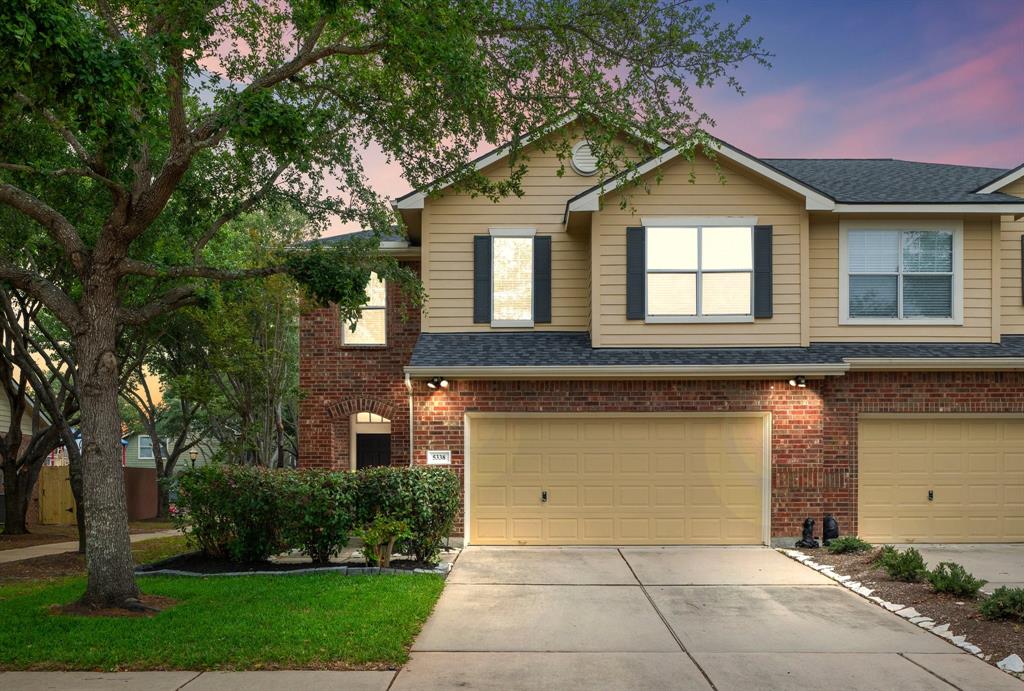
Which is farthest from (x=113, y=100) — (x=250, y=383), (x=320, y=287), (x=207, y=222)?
(x=250, y=383)

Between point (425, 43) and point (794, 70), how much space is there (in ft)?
27.3

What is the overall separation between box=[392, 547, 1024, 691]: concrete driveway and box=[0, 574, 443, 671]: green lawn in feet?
1.32

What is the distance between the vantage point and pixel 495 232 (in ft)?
51.0

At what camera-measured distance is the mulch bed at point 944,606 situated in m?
7.72

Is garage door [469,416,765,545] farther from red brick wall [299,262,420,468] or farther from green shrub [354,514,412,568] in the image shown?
green shrub [354,514,412,568]

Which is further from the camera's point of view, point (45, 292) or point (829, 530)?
point (829, 530)

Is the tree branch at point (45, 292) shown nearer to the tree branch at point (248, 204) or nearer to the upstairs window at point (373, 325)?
the tree branch at point (248, 204)

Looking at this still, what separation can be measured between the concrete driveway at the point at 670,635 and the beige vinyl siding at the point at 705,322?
13.3 ft

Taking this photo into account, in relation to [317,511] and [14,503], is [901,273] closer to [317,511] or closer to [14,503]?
[317,511]

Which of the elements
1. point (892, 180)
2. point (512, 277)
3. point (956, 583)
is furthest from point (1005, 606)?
point (892, 180)

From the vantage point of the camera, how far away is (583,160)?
1603cm

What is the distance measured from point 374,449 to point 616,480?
329 inches

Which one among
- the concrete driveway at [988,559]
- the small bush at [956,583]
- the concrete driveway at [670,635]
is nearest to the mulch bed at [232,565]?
the concrete driveway at [670,635]

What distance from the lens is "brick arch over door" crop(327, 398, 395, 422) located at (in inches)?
657
